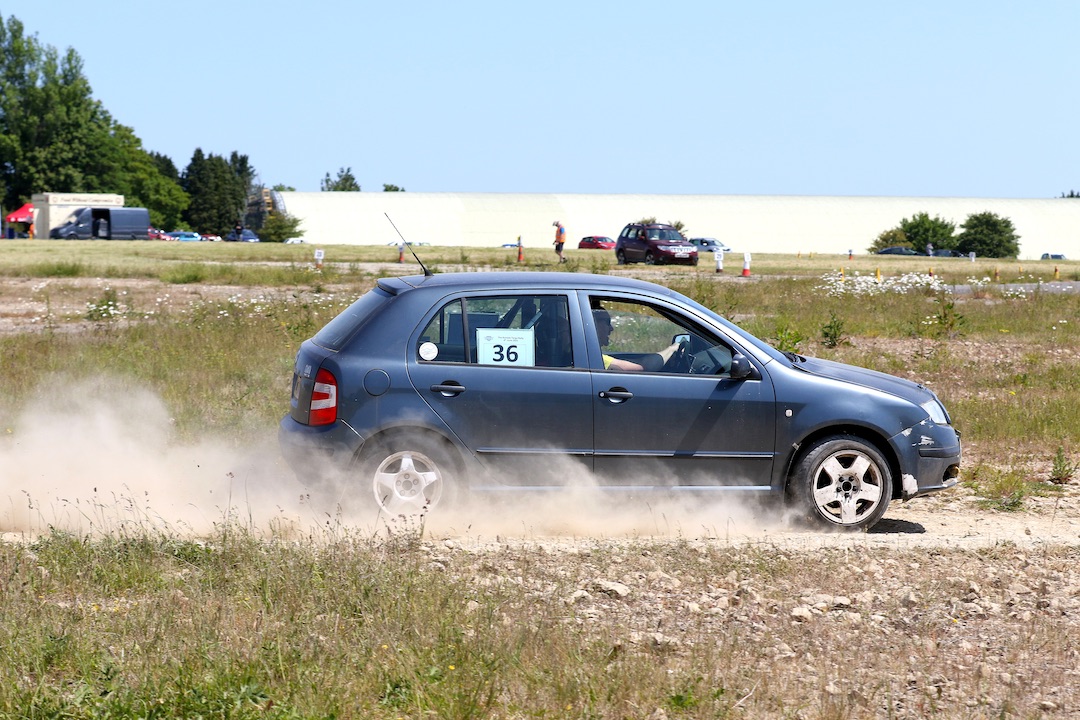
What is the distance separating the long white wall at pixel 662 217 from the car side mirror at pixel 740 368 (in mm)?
78385

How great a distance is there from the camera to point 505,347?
7562 mm

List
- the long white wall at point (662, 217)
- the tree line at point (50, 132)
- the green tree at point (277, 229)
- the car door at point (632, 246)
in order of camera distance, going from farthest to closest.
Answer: the tree line at point (50, 132), the long white wall at point (662, 217), the green tree at point (277, 229), the car door at point (632, 246)

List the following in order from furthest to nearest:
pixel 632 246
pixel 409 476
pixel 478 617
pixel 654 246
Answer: pixel 632 246
pixel 654 246
pixel 409 476
pixel 478 617

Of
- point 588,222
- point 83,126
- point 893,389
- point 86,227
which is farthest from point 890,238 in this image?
point 893,389

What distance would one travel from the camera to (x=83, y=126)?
10881 centimetres

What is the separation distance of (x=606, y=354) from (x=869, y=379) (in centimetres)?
180

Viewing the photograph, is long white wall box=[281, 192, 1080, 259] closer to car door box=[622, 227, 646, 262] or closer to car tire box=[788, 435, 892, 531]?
car door box=[622, 227, 646, 262]

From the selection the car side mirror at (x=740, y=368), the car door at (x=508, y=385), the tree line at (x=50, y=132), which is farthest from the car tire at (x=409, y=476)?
the tree line at (x=50, y=132)

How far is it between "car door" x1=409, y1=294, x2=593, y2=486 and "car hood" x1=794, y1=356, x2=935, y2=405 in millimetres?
1572

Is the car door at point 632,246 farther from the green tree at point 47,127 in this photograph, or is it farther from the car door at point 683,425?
the green tree at point 47,127

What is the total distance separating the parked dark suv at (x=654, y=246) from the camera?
4681 centimetres

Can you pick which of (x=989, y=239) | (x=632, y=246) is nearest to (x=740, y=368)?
(x=632, y=246)

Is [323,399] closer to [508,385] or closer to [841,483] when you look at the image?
[508,385]

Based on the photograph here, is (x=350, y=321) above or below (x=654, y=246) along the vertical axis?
below
